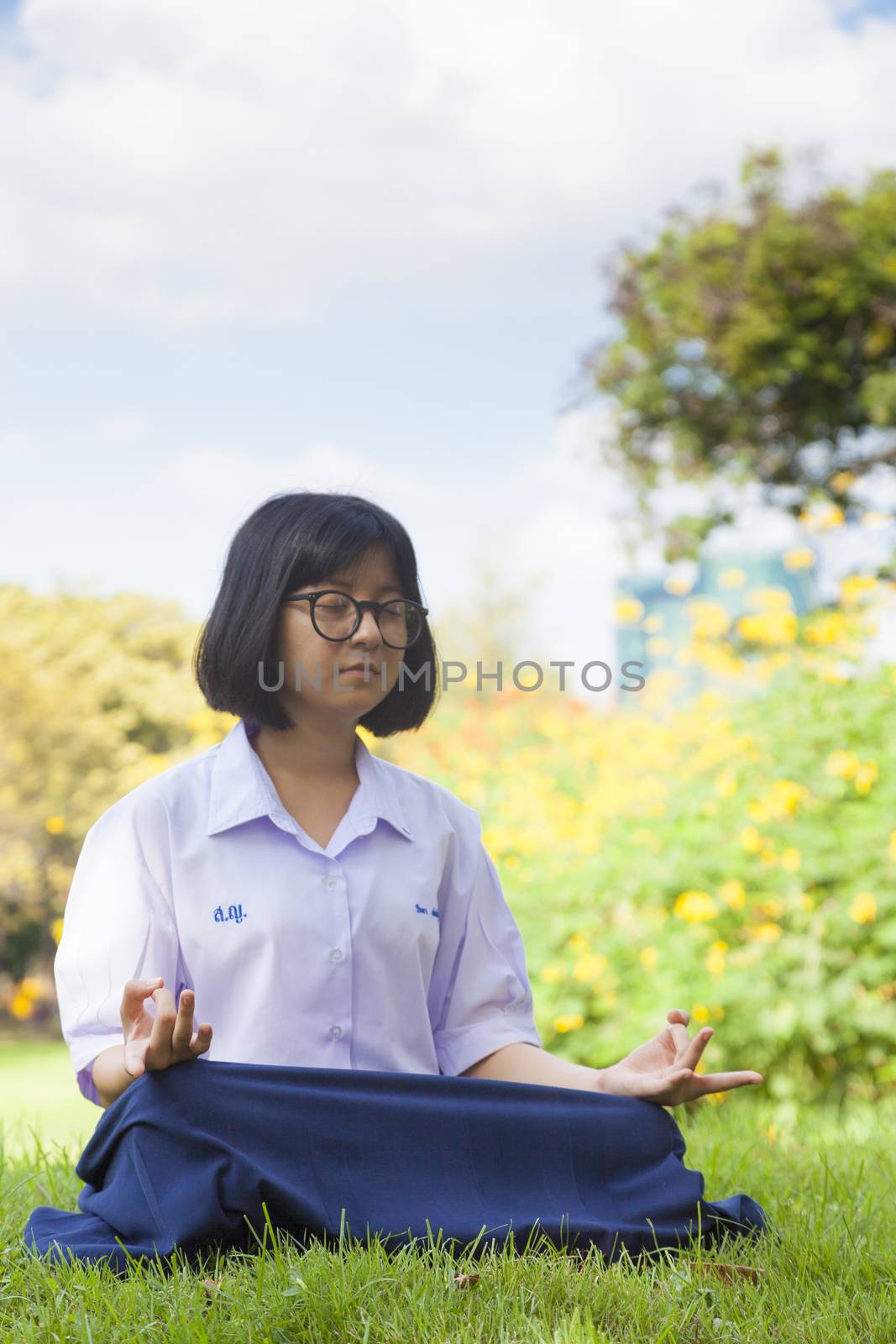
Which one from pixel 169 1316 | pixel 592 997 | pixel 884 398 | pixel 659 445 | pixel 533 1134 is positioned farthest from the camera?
pixel 659 445

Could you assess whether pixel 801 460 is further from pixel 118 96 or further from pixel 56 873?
pixel 56 873

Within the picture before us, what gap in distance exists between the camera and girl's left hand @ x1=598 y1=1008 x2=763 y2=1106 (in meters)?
1.87

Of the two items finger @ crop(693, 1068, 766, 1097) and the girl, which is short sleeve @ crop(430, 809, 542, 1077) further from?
finger @ crop(693, 1068, 766, 1097)

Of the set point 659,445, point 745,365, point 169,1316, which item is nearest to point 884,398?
point 745,365

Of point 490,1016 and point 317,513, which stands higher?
point 317,513

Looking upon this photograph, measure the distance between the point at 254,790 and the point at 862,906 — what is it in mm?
2611

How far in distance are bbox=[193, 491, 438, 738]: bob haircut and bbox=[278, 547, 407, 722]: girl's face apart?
0.06ft

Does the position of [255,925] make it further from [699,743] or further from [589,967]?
[699,743]

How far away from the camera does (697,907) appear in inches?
159

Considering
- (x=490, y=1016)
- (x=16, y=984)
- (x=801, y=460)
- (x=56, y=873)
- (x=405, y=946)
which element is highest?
(x=801, y=460)

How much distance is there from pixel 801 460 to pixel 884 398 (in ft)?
4.01

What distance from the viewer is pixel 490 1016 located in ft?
7.01

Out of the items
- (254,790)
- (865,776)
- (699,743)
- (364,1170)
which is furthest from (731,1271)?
(699,743)

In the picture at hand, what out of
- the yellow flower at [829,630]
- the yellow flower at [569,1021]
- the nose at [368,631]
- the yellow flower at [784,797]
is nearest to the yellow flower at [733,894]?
the yellow flower at [784,797]
